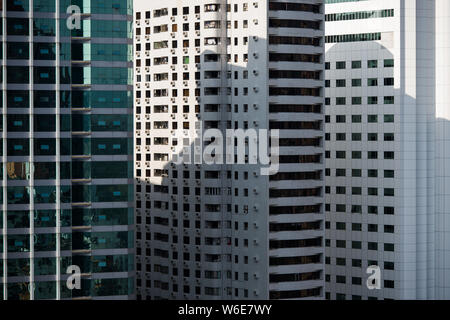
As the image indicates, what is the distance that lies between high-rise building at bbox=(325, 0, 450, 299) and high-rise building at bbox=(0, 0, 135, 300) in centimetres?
4628

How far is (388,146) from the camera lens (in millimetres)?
125938

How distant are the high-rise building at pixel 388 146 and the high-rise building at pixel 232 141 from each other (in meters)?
14.3

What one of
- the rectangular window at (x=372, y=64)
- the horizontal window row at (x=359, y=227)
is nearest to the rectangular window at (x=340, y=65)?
the rectangular window at (x=372, y=64)

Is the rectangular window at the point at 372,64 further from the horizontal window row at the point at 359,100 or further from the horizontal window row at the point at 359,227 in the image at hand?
the horizontal window row at the point at 359,227

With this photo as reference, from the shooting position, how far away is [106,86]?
87.6 metres

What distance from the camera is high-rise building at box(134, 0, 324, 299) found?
112 metres

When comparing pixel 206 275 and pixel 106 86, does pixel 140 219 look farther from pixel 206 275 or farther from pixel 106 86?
pixel 106 86

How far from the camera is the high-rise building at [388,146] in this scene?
410 ft

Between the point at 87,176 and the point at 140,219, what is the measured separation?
38992mm

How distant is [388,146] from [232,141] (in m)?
21.0

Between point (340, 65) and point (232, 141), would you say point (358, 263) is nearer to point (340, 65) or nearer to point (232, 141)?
point (340, 65)

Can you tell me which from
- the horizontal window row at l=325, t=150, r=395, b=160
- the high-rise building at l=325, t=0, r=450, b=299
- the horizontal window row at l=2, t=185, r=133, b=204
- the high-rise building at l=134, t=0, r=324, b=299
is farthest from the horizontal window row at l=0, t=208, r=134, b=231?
the high-rise building at l=325, t=0, r=450, b=299
